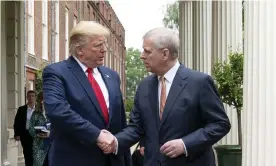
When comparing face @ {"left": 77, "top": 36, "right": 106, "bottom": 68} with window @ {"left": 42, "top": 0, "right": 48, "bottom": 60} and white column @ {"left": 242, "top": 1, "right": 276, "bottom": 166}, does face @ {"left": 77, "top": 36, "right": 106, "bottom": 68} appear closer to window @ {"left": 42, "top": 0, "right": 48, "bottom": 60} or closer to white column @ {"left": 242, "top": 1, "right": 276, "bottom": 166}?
white column @ {"left": 242, "top": 1, "right": 276, "bottom": 166}

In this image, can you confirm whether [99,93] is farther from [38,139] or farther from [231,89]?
[38,139]

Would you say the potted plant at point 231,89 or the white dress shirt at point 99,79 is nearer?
the white dress shirt at point 99,79

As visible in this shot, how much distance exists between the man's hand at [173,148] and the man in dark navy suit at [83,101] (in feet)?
1.50

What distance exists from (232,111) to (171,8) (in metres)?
34.9

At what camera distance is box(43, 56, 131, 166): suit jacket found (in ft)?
12.3

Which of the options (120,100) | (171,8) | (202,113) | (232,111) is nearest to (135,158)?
(120,100)

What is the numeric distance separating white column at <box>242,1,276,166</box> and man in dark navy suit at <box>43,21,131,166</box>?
1746 mm

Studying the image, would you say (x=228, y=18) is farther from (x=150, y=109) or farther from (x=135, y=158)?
(x=150, y=109)

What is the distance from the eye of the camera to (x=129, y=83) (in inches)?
5177

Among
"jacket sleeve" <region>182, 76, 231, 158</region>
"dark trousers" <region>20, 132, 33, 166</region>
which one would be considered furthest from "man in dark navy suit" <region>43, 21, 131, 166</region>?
"dark trousers" <region>20, 132, 33, 166</region>

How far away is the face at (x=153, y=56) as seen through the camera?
3721 millimetres

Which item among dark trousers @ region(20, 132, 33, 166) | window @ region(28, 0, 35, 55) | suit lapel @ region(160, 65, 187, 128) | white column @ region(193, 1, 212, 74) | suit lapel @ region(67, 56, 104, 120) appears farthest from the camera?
window @ region(28, 0, 35, 55)
